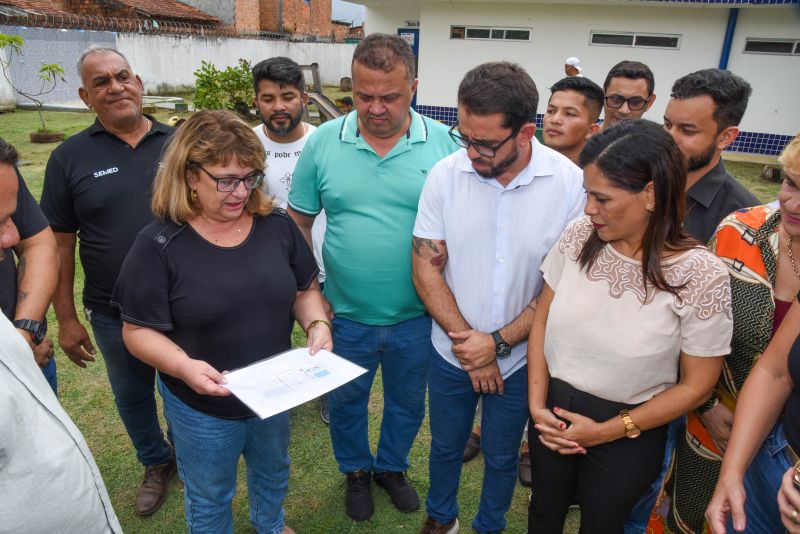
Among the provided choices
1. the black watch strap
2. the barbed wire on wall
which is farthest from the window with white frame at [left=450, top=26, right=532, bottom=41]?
the black watch strap

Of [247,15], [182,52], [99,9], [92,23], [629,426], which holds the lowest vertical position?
[629,426]

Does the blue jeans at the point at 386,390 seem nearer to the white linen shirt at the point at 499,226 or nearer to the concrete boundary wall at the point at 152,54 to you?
the white linen shirt at the point at 499,226

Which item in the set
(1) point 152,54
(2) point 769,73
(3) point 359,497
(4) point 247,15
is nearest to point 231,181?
(3) point 359,497

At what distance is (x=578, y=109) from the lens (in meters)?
3.48

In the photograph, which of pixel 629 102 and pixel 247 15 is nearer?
pixel 629 102

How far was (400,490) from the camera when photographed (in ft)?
10.2

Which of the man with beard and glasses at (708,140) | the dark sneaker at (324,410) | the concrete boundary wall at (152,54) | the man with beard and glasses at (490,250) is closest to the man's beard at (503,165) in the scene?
the man with beard and glasses at (490,250)

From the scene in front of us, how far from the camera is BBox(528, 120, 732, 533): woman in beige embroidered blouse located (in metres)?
1.80

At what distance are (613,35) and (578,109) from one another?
430 inches

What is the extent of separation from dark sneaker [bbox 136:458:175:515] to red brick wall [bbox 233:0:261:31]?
28.2 m

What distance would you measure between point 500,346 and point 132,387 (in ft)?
6.58

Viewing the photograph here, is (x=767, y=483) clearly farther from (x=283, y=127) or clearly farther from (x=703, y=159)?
(x=283, y=127)

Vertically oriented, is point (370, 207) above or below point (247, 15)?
below

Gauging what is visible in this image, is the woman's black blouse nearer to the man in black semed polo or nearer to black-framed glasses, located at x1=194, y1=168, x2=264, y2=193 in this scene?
black-framed glasses, located at x1=194, y1=168, x2=264, y2=193
